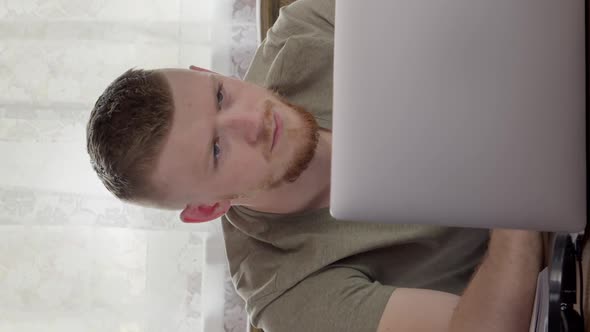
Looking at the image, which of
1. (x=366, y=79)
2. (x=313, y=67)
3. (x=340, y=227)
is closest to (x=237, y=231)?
(x=340, y=227)

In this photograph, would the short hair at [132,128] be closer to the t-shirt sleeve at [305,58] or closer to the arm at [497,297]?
the t-shirt sleeve at [305,58]

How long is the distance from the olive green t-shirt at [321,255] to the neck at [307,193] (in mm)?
20

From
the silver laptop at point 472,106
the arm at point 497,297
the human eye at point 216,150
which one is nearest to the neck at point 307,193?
the human eye at point 216,150

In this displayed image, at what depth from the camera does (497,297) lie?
0.81 meters

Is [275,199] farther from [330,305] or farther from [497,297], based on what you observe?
[497,297]

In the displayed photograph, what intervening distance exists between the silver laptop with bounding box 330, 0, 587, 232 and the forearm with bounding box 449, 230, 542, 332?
23cm

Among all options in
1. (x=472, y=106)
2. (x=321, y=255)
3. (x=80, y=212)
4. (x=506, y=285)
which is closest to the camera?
(x=472, y=106)

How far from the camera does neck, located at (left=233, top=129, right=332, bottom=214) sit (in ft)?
3.72

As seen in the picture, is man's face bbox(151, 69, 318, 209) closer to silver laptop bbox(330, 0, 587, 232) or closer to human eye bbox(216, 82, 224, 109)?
human eye bbox(216, 82, 224, 109)

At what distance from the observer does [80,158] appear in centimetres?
141

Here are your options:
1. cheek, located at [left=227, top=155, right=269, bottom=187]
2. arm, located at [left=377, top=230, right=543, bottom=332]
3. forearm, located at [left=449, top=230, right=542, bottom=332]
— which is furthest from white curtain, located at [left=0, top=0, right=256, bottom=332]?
forearm, located at [left=449, top=230, right=542, bottom=332]

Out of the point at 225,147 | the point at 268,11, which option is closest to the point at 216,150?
the point at 225,147

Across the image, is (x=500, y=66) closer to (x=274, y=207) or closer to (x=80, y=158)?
(x=274, y=207)

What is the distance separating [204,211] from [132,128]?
0.21 meters
